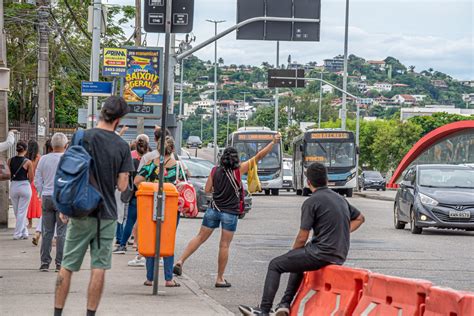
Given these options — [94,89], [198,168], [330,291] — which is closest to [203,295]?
[330,291]

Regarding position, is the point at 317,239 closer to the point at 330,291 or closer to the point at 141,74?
the point at 330,291

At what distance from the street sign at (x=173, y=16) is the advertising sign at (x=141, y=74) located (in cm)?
1707

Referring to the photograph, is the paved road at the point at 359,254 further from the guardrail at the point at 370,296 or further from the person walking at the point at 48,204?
the person walking at the point at 48,204

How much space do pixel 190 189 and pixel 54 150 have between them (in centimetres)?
197

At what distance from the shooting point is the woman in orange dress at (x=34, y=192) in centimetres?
1912

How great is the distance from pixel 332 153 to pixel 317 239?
134ft

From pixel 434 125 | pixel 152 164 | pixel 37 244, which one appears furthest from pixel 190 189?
pixel 434 125

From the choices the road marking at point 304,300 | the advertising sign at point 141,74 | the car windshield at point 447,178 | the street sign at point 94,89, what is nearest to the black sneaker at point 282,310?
the road marking at point 304,300

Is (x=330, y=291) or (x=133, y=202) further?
(x=133, y=202)

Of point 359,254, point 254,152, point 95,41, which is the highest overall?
point 95,41

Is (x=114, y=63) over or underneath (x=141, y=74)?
over

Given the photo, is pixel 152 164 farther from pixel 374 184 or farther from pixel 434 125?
pixel 434 125

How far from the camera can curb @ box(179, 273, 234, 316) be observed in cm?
1054

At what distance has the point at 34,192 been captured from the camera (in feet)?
69.2
